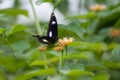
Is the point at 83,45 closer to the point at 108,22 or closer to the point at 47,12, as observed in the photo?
the point at 108,22

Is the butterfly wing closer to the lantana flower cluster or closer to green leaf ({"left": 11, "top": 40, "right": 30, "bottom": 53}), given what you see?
the lantana flower cluster

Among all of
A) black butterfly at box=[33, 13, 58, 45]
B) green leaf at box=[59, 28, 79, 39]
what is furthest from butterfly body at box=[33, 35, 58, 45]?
green leaf at box=[59, 28, 79, 39]

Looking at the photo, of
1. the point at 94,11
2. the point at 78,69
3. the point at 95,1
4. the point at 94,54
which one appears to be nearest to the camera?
the point at 78,69

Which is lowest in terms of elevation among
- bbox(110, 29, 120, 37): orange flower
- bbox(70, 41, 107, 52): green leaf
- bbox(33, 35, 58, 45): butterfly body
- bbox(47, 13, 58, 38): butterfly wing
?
bbox(110, 29, 120, 37): orange flower

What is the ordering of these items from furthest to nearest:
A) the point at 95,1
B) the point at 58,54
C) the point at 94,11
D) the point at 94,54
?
the point at 95,1
the point at 94,11
the point at 94,54
the point at 58,54

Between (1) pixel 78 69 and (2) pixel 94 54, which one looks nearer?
(1) pixel 78 69

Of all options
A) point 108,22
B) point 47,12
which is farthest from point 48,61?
point 47,12

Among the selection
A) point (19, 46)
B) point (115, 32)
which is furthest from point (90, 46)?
point (115, 32)

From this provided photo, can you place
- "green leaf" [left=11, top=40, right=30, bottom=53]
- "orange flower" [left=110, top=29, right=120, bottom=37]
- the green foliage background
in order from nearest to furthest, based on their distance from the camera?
the green foliage background, "green leaf" [left=11, top=40, right=30, bottom=53], "orange flower" [left=110, top=29, right=120, bottom=37]

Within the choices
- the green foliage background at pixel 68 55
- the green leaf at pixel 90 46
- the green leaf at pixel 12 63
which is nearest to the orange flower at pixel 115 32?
the green foliage background at pixel 68 55

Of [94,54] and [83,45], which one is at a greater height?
[83,45]

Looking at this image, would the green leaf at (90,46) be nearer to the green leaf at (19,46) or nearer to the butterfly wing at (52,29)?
the butterfly wing at (52,29)
